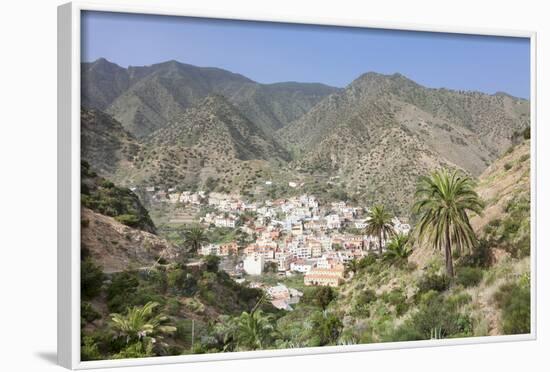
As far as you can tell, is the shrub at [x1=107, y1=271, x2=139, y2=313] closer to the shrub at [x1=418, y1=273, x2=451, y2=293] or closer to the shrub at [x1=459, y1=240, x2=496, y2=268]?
the shrub at [x1=418, y1=273, x2=451, y2=293]

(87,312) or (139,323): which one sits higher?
(87,312)

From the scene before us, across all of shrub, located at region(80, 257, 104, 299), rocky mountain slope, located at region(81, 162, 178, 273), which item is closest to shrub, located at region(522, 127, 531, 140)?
rocky mountain slope, located at region(81, 162, 178, 273)

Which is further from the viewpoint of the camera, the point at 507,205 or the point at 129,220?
the point at 507,205

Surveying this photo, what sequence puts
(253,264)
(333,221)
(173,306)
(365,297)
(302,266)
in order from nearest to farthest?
(173,306) → (253,264) → (302,266) → (365,297) → (333,221)

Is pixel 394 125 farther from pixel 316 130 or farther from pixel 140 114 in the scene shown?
pixel 140 114

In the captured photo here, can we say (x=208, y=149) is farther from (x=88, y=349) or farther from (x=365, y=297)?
(x=88, y=349)

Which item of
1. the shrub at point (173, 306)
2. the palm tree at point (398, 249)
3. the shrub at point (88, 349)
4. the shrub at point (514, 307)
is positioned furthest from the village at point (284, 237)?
the shrub at point (514, 307)

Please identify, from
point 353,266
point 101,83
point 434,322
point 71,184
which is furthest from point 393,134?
point 71,184
